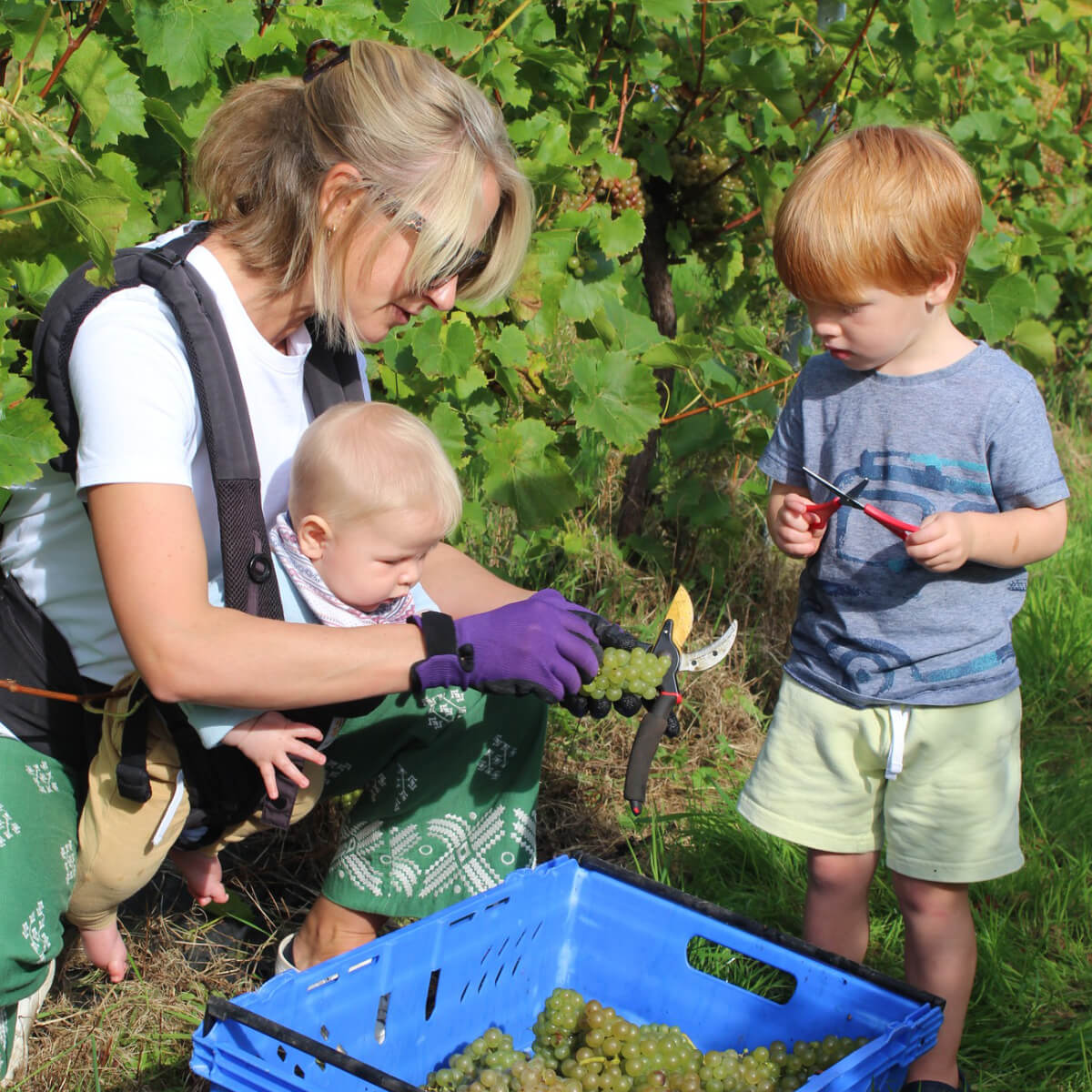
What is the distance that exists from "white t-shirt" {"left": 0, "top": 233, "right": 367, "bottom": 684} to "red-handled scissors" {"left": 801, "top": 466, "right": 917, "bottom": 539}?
2.62 feet

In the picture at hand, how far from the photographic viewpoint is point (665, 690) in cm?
194

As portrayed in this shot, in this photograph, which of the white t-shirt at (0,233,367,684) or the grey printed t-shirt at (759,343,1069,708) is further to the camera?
the grey printed t-shirt at (759,343,1069,708)

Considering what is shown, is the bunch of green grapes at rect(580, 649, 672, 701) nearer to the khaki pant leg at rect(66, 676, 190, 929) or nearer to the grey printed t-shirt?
the grey printed t-shirt

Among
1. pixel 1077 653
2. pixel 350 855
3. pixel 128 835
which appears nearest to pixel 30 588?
pixel 128 835

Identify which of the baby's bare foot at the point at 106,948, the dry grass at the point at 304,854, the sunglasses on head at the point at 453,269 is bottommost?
the dry grass at the point at 304,854

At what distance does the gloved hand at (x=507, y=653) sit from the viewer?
5.82 ft

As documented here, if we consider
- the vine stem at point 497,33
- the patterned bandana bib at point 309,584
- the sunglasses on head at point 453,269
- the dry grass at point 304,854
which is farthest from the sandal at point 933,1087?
the vine stem at point 497,33

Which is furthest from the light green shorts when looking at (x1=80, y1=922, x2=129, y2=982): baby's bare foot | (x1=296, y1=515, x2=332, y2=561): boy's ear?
(x1=80, y1=922, x2=129, y2=982): baby's bare foot

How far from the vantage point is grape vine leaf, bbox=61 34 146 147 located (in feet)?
6.23

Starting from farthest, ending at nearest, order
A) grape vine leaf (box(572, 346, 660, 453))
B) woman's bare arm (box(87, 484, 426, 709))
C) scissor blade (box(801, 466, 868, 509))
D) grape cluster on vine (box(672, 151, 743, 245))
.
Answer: grape cluster on vine (box(672, 151, 743, 245)) < grape vine leaf (box(572, 346, 660, 453)) < scissor blade (box(801, 466, 868, 509)) < woman's bare arm (box(87, 484, 426, 709))

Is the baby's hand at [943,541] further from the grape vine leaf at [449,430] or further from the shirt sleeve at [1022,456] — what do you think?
the grape vine leaf at [449,430]

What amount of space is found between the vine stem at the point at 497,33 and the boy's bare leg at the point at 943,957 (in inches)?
67.7

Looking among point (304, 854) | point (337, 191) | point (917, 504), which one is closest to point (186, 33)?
point (337, 191)

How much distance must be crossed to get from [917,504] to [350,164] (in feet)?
3.33
